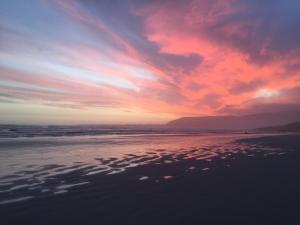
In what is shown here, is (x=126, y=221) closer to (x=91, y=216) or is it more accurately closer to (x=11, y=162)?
(x=91, y=216)

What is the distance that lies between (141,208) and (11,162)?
11.1 m

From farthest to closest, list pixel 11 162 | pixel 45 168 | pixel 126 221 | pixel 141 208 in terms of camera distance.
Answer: pixel 11 162 → pixel 45 168 → pixel 141 208 → pixel 126 221

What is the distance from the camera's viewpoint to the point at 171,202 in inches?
305

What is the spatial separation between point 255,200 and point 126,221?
431cm

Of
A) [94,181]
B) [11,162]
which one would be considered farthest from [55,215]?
[11,162]

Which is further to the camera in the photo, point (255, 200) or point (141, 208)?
point (255, 200)

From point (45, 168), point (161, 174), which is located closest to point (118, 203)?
point (161, 174)

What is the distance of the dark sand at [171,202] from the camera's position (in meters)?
6.43

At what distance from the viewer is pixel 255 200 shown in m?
8.00

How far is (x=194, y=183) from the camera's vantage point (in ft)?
33.5

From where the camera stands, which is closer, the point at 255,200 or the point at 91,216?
the point at 91,216

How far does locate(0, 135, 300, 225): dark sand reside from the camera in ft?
21.1

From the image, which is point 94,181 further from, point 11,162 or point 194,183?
point 11,162

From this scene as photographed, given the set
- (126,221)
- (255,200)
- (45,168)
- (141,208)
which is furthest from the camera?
(45,168)
